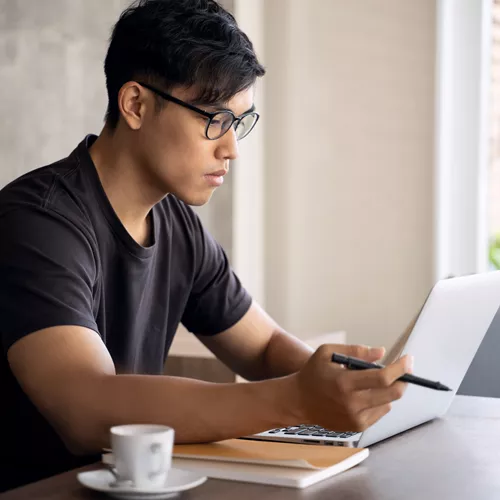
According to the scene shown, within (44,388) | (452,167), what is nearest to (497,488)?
(44,388)

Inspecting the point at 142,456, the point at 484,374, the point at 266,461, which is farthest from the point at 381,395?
the point at 484,374

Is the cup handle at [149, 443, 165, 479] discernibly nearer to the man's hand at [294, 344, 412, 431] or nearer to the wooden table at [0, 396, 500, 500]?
the wooden table at [0, 396, 500, 500]

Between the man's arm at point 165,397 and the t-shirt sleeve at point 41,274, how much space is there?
0.07 feet

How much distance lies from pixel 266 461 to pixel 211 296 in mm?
694

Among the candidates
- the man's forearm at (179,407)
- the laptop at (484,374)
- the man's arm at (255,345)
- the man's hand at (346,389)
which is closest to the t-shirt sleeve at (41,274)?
the man's forearm at (179,407)

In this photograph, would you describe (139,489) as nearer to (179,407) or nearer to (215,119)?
(179,407)

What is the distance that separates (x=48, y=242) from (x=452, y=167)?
2.27m

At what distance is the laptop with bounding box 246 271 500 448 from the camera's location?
46.7 inches

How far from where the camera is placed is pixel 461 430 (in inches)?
53.3

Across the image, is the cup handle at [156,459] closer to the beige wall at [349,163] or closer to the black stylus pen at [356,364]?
the black stylus pen at [356,364]

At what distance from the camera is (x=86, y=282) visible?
1329mm

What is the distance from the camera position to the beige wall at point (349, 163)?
10.6 ft

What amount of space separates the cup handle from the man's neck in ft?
2.16

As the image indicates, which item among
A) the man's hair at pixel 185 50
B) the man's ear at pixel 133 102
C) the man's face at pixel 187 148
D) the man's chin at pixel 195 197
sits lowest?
the man's chin at pixel 195 197
